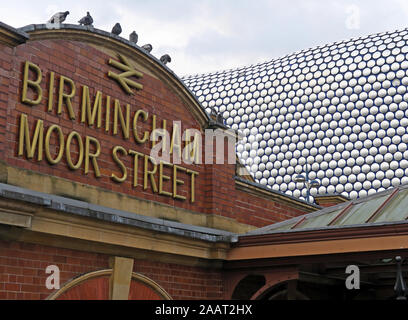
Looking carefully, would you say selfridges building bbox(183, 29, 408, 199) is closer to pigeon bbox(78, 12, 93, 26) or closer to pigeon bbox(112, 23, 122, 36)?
pigeon bbox(112, 23, 122, 36)

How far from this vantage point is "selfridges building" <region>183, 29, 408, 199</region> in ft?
169

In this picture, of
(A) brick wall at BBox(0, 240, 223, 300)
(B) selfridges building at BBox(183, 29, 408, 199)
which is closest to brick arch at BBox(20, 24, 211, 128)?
(A) brick wall at BBox(0, 240, 223, 300)

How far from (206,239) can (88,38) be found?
3.77 metres

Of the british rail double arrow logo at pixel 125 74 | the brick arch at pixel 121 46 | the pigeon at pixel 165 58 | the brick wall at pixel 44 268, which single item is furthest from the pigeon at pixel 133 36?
the brick wall at pixel 44 268

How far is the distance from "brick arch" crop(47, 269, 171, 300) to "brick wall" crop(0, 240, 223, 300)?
87 millimetres

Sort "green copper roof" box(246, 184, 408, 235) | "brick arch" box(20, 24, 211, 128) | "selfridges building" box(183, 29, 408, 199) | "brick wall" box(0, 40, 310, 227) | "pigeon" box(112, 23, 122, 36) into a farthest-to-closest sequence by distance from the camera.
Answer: "selfridges building" box(183, 29, 408, 199)
"pigeon" box(112, 23, 122, 36)
"green copper roof" box(246, 184, 408, 235)
"brick arch" box(20, 24, 211, 128)
"brick wall" box(0, 40, 310, 227)

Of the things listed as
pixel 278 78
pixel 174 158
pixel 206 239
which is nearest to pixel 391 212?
pixel 206 239

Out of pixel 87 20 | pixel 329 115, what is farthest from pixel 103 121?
pixel 329 115

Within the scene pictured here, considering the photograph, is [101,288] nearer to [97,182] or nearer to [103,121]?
[97,182]

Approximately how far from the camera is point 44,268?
814 cm

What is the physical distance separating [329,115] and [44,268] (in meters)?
49.5

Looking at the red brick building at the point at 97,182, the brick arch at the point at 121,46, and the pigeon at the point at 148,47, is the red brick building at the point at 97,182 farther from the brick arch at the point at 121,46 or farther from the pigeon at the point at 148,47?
the pigeon at the point at 148,47

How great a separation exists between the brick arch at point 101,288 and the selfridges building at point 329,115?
42.5 meters
